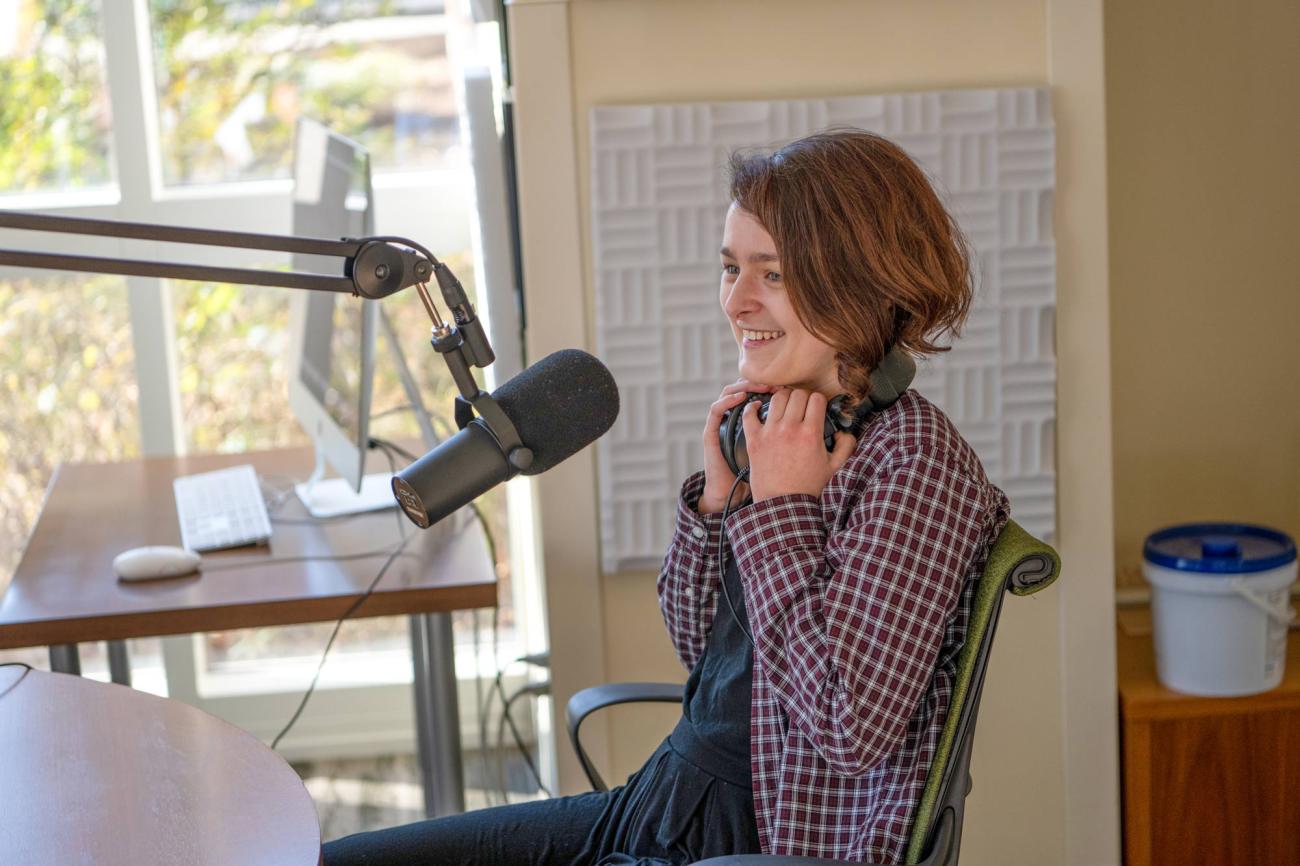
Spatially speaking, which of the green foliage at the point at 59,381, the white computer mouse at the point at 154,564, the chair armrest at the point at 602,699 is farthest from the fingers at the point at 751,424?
the green foliage at the point at 59,381

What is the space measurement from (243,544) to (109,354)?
111 centimetres

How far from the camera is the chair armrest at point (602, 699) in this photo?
69.2 inches

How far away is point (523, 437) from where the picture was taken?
1.17 m

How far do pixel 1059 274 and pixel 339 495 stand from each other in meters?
1.27

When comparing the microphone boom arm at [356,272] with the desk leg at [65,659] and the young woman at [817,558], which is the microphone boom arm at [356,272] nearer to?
the young woman at [817,558]

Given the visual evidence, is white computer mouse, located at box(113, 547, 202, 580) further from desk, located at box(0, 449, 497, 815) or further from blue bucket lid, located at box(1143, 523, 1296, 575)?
blue bucket lid, located at box(1143, 523, 1296, 575)

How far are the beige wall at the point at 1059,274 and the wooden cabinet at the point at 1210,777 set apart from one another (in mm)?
49

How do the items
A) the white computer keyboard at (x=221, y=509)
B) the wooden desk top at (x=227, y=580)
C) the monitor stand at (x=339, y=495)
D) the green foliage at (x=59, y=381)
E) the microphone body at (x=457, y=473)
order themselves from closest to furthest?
the microphone body at (x=457, y=473), the wooden desk top at (x=227, y=580), the white computer keyboard at (x=221, y=509), the monitor stand at (x=339, y=495), the green foliage at (x=59, y=381)

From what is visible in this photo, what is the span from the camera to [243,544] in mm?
2244

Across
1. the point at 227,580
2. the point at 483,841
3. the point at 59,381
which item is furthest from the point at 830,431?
the point at 59,381

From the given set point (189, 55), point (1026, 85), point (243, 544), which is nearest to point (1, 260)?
point (243, 544)

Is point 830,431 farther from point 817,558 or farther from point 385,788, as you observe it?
point 385,788

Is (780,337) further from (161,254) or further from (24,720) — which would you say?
(161,254)

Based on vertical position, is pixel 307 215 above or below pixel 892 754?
above
